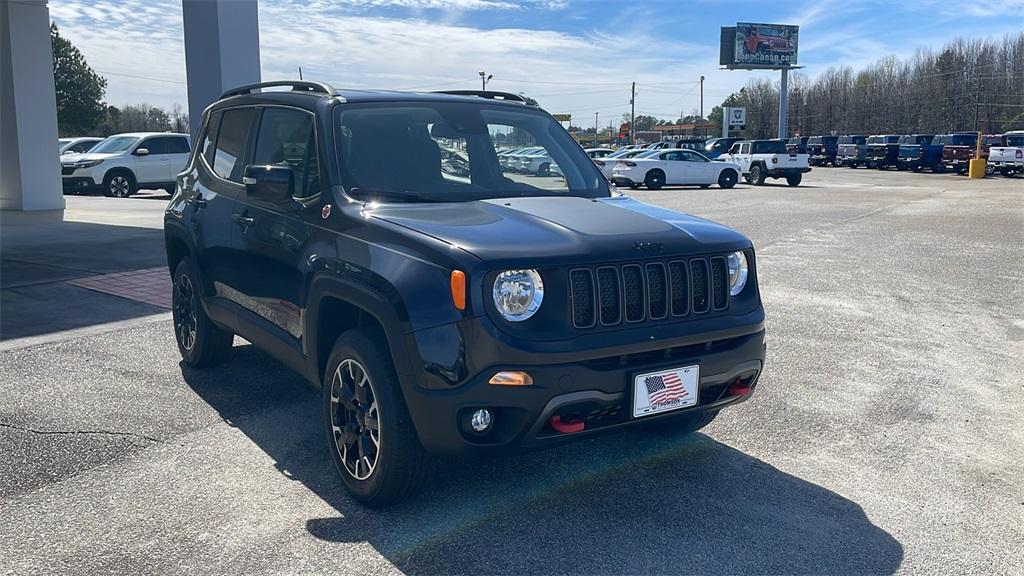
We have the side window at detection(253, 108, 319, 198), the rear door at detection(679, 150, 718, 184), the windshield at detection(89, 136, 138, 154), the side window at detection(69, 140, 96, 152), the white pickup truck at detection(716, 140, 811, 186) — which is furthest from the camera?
the white pickup truck at detection(716, 140, 811, 186)

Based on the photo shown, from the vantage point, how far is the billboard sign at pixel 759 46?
77188mm

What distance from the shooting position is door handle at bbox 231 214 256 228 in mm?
4977

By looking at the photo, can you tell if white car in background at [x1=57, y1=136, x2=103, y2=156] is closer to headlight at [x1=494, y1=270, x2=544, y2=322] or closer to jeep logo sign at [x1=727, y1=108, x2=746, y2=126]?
headlight at [x1=494, y1=270, x2=544, y2=322]

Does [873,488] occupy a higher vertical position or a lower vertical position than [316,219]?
lower

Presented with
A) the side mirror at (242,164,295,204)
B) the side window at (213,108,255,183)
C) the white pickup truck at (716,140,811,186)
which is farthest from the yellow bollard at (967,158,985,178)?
the side mirror at (242,164,295,204)

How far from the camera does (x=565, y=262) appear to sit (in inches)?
143

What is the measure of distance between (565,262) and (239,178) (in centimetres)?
251

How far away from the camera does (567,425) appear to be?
3.67 metres

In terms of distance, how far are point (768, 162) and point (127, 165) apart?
860 inches

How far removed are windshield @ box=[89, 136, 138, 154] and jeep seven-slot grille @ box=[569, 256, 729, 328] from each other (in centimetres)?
2119

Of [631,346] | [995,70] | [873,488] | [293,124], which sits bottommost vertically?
[873,488]

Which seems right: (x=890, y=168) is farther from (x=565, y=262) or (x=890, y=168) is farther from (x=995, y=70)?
(x=565, y=262)

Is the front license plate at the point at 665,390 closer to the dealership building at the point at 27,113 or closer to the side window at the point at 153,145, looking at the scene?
the dealership building at the point at 27,113

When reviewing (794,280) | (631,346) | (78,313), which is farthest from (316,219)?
(794,280)
